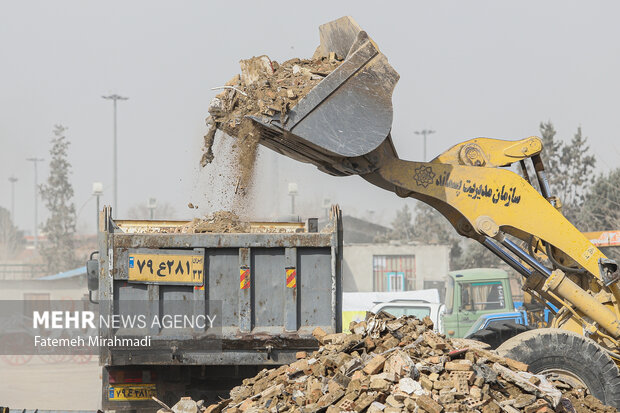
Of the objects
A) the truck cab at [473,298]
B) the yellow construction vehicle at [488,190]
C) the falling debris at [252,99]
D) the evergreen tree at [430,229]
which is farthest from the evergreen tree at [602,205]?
the falling debris at [252,99]

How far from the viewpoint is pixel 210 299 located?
725 cm

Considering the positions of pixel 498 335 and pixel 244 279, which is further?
pixel 498 335

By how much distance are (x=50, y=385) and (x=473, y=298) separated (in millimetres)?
9047

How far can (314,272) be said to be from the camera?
7.30 meters

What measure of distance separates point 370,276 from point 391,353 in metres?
30.8

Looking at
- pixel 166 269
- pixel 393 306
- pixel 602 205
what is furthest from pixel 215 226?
pixel 602 205

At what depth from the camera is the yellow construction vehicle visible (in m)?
7.48

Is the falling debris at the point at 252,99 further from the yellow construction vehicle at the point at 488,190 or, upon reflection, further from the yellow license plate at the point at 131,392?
the yellow license plate at the point at 131,392

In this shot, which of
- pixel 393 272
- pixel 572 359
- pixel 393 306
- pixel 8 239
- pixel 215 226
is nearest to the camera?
pixel 572 359

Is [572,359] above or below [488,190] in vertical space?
below

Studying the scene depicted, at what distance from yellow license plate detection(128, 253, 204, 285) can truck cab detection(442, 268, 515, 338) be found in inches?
414

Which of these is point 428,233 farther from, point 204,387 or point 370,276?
point 204,387

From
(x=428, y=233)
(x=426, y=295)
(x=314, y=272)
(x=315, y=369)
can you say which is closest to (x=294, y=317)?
(x=314, y=272)

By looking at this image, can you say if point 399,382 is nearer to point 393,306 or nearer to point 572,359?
point 572,359
